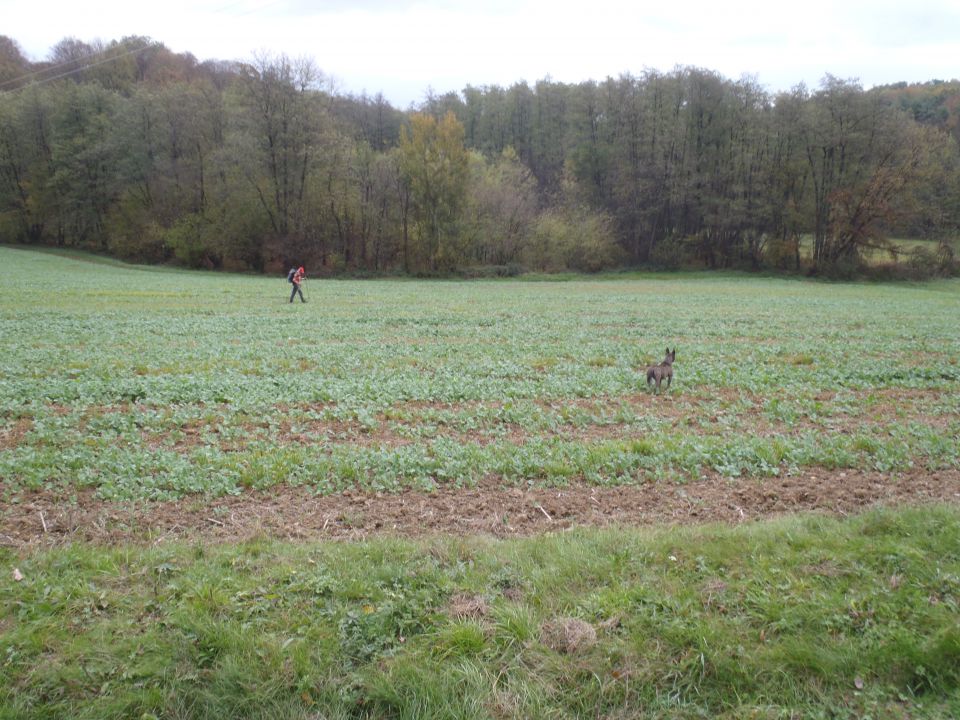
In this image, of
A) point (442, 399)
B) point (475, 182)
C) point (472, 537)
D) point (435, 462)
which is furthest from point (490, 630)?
point (475, 182)

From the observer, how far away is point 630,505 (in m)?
7.14

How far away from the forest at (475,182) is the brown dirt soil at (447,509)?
174 feet

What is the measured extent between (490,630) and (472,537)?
67.3 inches

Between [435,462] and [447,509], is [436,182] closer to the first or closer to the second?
[435,462]

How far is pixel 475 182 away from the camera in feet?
213

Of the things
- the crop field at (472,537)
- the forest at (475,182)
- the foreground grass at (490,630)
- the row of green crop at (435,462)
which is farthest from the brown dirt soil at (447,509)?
the forest at (475,182)

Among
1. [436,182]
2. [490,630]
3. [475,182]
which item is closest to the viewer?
[490,630]

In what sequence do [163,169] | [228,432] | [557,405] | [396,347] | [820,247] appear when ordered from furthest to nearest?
[163,169], [820,247], [396,347], [557,405], [228,432]

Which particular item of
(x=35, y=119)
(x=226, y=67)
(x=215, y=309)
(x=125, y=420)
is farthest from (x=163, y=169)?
(x=125, y=420)

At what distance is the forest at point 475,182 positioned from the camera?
187 ft

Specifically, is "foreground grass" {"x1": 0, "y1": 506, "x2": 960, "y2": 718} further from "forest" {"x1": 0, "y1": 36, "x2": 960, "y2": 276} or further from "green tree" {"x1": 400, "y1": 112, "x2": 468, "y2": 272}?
"green tree" {"x1": 400, "y1": 112, "x2": 468, "y2": 272}

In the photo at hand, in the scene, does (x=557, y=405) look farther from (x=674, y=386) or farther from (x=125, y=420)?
(x=125, y=420)

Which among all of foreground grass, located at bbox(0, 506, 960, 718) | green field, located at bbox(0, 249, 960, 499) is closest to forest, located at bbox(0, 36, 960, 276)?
green field, located at bbox(0, 249, 960, 499)

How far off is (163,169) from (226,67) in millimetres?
32034
